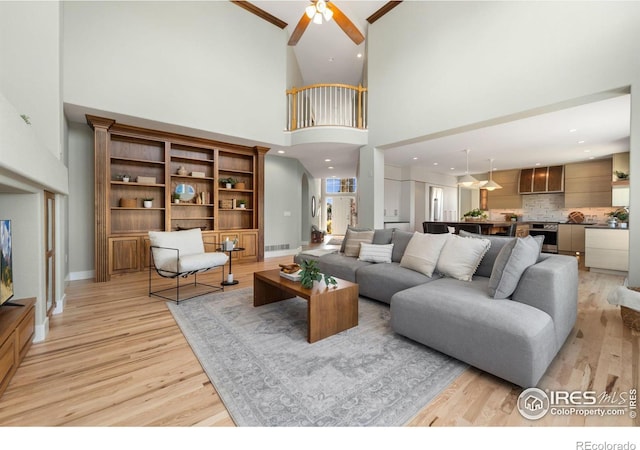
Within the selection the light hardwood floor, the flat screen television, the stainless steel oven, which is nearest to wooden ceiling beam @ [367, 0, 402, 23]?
the light hardwood floor

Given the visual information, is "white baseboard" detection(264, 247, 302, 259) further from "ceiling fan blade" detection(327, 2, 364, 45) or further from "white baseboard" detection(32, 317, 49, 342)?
"ceiling fan blade" detection(327, 2, 364, 45)

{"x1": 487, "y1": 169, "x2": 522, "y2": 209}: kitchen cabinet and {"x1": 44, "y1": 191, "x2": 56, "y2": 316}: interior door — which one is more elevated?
{"x1": 487, "y1": 169, "x2": 522, "y2": 209}: kitchen cabinet

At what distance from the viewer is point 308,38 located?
6508 mm

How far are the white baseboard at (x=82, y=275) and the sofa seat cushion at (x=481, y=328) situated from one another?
5008 millimetres

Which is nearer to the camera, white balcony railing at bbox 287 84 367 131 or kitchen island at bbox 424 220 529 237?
white balcony railing at bbox 287 84 367 131

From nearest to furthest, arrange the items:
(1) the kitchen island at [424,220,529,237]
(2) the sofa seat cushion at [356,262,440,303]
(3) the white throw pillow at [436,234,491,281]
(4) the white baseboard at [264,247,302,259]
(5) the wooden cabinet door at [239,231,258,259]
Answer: (3) the white throw pillow at [436,234,491,281] < (2) the sofa seat cushion at [356,262,440,303] < (5) the wooden cabinet door at [239,231,258,259] < (1) the kitchen island at [424,220,529,237] < (4) the white baseboard at [264,247,302,259]

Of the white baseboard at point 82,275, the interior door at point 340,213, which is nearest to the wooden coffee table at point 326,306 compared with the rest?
the white baseboard at point 82,275

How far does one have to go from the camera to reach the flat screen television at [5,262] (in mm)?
1757

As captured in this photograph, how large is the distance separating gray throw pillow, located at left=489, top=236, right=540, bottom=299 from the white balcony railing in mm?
4233

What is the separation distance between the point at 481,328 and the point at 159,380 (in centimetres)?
207

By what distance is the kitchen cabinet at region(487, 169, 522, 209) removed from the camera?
27.7ft

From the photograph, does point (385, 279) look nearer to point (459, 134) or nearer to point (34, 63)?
point (459, 134)

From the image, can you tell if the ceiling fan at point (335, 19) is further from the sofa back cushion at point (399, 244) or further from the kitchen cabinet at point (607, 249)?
the kitchen cabinet at point (607, 249)

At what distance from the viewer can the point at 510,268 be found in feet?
6.40
